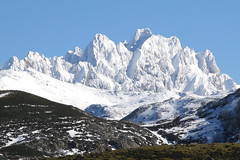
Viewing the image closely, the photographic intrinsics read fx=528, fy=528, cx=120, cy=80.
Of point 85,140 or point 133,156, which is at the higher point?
point 85,140

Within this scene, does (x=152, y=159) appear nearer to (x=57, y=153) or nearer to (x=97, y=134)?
(x=57, y=153)

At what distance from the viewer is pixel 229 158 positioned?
3661 inches

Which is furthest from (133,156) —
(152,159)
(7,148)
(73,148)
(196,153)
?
(73,148)

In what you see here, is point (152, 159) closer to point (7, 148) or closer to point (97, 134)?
point (7, 148)

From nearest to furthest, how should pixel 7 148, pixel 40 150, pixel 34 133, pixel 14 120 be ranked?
1. pixel 7 148
2. pixel 40 150
3. pixel 34 133
4. pixel 14 120

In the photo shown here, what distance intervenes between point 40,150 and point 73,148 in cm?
1380

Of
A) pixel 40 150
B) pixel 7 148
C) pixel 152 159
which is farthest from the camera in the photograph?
pixel 40 150

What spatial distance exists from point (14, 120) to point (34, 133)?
704 inches

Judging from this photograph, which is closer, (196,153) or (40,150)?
(196,153)

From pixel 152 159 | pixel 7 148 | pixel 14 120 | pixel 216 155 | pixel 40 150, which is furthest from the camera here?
pixel 14 120

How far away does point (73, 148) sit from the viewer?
179250 mm

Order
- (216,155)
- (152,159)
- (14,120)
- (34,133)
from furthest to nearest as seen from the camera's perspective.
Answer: (14,120) < (34,133) < (216,155) < (152,159)

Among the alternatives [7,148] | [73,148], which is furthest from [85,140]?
[7,148]

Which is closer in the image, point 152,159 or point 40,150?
point 152,159
